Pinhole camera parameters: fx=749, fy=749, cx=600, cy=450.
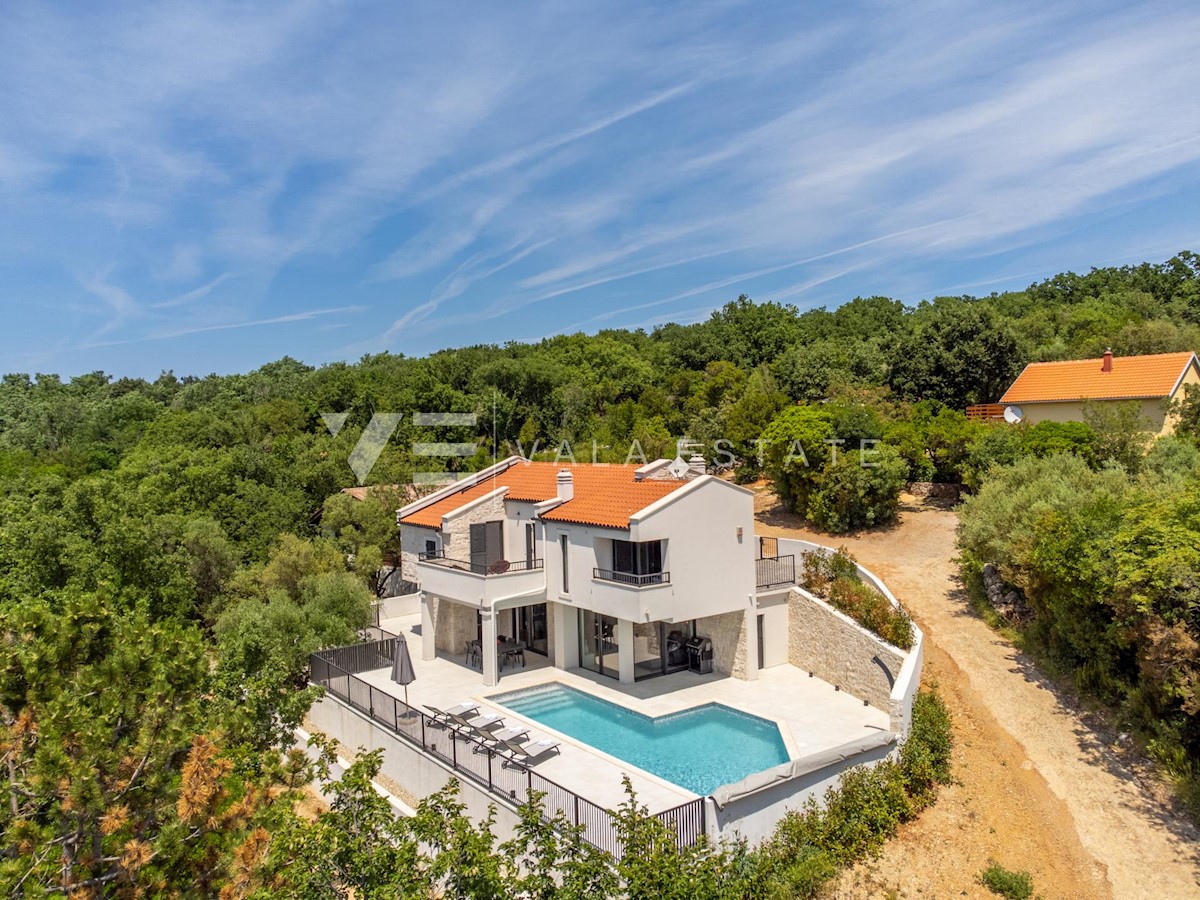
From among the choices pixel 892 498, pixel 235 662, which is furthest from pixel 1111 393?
pixel 235 662

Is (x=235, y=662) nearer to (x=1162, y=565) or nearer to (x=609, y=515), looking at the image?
(x=609, y=515)

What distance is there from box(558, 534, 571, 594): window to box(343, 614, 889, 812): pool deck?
2841 mm

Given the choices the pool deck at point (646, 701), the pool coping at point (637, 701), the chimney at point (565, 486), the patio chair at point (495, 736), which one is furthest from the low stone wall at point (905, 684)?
the chimney at point (565, 486)

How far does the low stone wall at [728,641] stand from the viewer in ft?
72.7

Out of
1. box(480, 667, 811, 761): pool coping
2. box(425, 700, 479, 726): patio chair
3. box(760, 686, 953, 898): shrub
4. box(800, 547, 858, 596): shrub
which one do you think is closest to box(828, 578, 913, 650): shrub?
box(800, 547, 858, 596): shrub

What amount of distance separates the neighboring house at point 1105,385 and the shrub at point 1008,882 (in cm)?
2825

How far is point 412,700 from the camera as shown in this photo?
826 inches

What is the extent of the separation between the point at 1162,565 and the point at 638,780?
11.7 m

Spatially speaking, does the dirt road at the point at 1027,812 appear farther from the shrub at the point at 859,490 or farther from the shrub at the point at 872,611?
the shrub at the point at 859,490

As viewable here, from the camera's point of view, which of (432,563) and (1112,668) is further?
(432,563)

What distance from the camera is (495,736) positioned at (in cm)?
1723

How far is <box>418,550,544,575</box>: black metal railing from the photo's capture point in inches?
903

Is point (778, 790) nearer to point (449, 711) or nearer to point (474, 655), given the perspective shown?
point (449, 711)

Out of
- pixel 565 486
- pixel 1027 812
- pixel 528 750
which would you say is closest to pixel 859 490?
pixel 565 486
